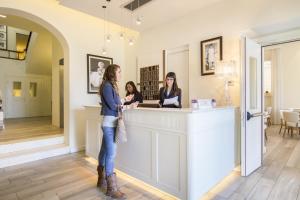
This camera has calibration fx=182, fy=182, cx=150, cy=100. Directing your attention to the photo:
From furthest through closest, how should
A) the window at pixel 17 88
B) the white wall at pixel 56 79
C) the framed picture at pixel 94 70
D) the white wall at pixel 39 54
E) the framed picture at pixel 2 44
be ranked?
the window at pixel 17 88 → the framed picture at pixel 2 44 → the white wall at pixel 39 54 → the white wall at pixel 56 79 → the framed picture at pixel 94 70

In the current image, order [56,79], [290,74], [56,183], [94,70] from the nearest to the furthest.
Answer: [56,183] → [94,70] → [56,79] → [290,74]

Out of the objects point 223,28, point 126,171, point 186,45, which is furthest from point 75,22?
point 126,171

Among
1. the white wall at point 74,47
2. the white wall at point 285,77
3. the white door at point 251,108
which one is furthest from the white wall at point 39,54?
the white wall at point 285,77

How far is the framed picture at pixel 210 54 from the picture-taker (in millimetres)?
3420

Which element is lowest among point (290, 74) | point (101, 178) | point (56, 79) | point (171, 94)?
point (101, 178)

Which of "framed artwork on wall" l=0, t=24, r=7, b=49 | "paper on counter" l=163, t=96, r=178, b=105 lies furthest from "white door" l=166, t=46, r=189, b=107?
"framed artwork on wall" l=0, t=24, r=7, b=49

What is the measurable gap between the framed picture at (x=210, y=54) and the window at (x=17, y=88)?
8.97 m

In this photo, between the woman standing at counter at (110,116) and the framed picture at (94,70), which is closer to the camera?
the woman standing at counter at (110,116)

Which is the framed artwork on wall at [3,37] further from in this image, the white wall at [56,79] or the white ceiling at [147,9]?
the white ceiling at [147,9]

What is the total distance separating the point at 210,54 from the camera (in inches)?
139

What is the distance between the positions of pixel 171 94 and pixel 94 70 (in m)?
2.45

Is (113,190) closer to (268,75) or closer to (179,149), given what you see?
(179,149)

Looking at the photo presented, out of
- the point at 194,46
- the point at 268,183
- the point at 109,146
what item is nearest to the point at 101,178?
the point at 109,146

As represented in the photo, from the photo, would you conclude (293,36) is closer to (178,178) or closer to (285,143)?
(178,178)
